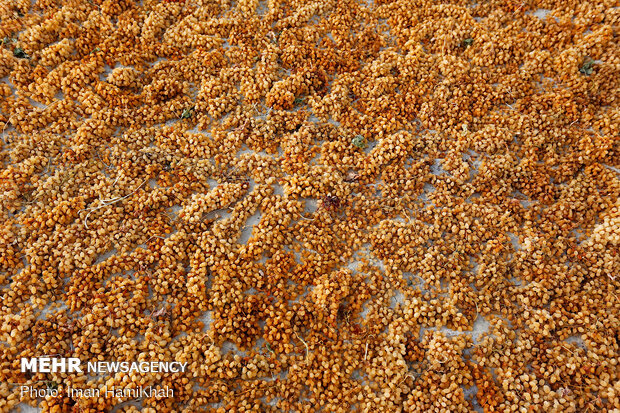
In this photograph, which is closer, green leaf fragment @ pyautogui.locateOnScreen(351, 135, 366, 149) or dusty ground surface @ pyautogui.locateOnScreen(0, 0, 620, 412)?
dusty ground surface @ pyautogui.locateOnScreen(0, 0, 620, 412)

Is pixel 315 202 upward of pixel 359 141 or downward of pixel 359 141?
downward

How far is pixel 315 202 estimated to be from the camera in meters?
5.24

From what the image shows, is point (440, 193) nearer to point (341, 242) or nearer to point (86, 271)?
point (341, 242)

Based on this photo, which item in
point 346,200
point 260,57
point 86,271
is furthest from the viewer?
point 260,57

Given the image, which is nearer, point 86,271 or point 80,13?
point 86,271

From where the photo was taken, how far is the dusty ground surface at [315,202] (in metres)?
4.07

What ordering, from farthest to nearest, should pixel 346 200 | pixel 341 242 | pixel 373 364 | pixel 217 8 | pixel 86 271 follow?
1. pixel 217 8
2. pixel 346 200
3. pixel 341 242
4. pixel 86 271
5. pixel 373 364

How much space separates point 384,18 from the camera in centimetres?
695

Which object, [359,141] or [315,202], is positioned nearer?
[315,202]

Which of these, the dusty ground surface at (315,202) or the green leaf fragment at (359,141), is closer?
the dusty ground surface at (315,202)

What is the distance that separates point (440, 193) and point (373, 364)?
241 cm

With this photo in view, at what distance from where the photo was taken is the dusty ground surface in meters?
4.07

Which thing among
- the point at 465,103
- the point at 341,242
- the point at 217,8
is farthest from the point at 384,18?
the point at 341,242

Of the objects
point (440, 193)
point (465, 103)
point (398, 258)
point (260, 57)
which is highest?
point (260, 57)
